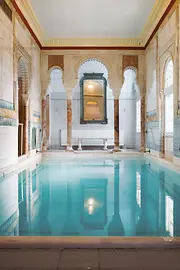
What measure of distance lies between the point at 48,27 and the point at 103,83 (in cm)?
459

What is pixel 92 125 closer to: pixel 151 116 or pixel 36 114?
pixel 36 114

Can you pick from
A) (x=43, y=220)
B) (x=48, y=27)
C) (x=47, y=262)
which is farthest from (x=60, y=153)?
(x=47, y=262)

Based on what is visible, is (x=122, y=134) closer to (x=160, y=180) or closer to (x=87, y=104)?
(x=87, y=104)

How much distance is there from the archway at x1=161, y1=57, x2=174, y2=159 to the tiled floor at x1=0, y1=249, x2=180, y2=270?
6207 millimetres

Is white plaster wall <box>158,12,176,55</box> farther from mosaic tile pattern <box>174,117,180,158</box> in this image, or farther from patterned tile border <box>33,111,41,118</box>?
patterned tile border <box>33,111,41,118</box>

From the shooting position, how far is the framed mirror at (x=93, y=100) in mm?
12930

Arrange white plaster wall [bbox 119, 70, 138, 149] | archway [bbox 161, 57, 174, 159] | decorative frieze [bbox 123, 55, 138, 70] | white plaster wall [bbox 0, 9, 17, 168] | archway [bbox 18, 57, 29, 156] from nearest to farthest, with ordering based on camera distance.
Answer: white plaster wall [bbox 0, 9, 17, 168], archway [bbox 161, 57, 174, 159], archway [bbox 18, 57, 29, 156], decorative frieze [bbox 123, 55, 138, 70], white plaster wall [bbox 119, 70, 138, 149]

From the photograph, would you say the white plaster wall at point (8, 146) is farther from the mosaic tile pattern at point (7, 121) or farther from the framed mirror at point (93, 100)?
the framed mirror at point (93, 100)

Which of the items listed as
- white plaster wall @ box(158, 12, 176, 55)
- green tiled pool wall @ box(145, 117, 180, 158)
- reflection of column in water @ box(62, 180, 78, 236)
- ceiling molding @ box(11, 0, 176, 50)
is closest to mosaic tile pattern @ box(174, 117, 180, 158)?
green tiled pool wall @ box(145, 117, 180, 158)

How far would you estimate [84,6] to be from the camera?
24.0 feet

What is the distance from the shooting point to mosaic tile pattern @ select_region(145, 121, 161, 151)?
8.49 m

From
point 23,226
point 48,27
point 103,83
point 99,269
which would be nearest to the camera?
point 99,269

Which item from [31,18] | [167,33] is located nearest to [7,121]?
[31,18]

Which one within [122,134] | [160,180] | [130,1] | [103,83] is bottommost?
[160,180]
